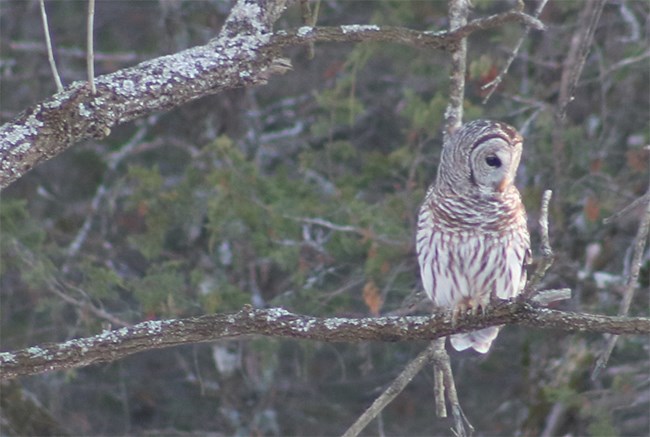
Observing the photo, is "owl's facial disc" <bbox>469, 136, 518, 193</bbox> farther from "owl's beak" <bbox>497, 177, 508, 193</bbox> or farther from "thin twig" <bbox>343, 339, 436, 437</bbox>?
"thin twig" <bbox>343, 339, 436, 437</bbox>

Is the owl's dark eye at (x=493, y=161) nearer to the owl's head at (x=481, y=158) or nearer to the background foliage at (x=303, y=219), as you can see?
the owl's head at (x=481, y=158)

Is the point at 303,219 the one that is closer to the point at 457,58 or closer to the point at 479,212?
the point at 479,212

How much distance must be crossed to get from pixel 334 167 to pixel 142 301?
57.1 inches

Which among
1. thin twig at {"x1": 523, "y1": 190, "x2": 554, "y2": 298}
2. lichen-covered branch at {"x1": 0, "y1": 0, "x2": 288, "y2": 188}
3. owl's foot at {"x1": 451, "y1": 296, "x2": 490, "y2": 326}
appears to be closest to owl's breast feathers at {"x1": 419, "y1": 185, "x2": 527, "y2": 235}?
owl's foot at {"x1": 451, "y1": 296, "x2": 490, "y2": 326}

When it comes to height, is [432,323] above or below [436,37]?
below

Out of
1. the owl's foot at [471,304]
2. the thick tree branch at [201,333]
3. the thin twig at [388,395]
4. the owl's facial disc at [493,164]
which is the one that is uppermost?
the owl's facial disc at [493,164]

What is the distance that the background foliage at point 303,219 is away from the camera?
20.9 feet

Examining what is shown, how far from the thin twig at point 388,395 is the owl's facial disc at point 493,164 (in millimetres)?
782

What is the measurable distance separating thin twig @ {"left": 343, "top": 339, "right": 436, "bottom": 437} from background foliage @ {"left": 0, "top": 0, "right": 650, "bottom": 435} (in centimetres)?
199

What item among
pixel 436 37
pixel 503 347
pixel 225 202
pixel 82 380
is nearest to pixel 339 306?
pixel 225 202

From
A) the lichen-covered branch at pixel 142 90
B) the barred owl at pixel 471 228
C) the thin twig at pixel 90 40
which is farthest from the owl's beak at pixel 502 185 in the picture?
the thin twig at pixel 90 40

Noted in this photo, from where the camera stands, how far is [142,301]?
20.2ft

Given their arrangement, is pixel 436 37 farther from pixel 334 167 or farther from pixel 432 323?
pixel 334 167

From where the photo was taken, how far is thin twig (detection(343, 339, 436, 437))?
11.6 ft
